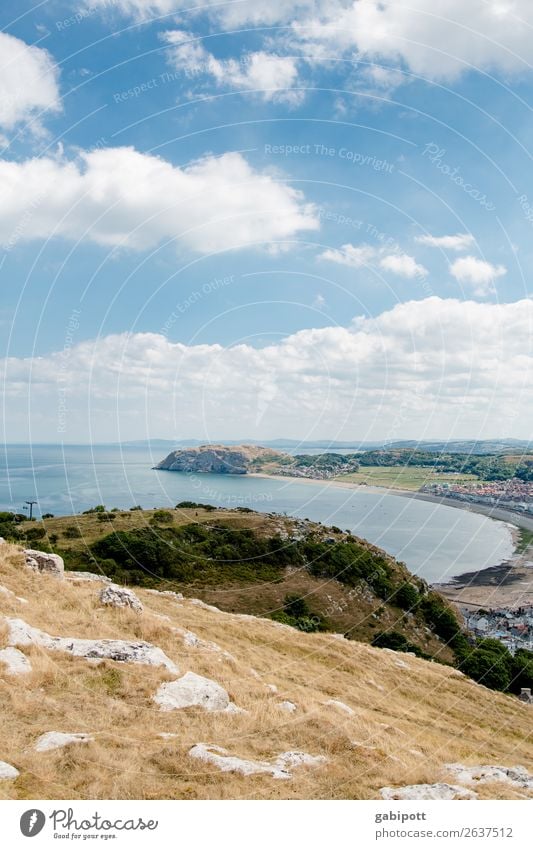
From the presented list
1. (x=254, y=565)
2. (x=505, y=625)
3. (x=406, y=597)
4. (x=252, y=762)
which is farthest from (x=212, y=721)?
(x=505, y=625)

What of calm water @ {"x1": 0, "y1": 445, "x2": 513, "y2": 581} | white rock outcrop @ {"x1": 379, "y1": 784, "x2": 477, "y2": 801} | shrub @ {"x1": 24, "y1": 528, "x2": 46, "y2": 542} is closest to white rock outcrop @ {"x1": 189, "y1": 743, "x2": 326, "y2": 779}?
white rock outcrop @ {"x1": 379, "y1": 784, "x2": 477, "y2": 801}

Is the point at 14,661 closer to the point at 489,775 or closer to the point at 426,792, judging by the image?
the point at 426,792

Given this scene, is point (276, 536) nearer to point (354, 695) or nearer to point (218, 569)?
point (218, 569)

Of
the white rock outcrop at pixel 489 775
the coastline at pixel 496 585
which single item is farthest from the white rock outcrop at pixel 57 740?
the coastline at pixel 496 585

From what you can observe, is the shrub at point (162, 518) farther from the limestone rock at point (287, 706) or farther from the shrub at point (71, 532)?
the limestone rock at point (287, 706)

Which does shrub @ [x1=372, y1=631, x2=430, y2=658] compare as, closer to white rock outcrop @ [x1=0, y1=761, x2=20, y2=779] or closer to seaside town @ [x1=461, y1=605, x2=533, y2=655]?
seaside town @ [x1=461, y1=605, x2=533, y2=655]

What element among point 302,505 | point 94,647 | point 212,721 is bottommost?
point 302,505
